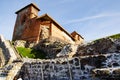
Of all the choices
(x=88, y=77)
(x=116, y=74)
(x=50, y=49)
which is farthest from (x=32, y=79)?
(x=50, y=49)

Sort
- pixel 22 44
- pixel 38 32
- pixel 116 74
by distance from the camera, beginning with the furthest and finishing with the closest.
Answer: pixel 38 32 < pixel 22 44 < pixel 116 74

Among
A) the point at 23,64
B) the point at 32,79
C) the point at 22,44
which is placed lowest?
the point at 32,79

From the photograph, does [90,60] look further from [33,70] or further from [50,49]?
[50,49]

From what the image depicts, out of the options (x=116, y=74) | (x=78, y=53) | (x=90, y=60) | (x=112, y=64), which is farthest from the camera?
(x=78, y=53)

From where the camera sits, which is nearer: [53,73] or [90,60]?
[90,60]

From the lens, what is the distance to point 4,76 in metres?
11.8

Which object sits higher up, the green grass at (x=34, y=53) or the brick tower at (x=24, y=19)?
the brick tower at (x=24, y=19)

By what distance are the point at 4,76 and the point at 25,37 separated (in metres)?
21.9

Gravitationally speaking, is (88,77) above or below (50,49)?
below

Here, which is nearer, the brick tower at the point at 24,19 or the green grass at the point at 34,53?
the green grass at the point at 34,53

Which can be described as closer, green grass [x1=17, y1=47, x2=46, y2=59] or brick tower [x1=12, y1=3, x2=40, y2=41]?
green grass [x1=17, y1=47, x2=46, y2=59]

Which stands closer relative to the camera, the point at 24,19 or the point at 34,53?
the point at 34,53

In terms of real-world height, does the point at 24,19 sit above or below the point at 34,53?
above

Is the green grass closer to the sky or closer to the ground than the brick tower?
closer to the ground
